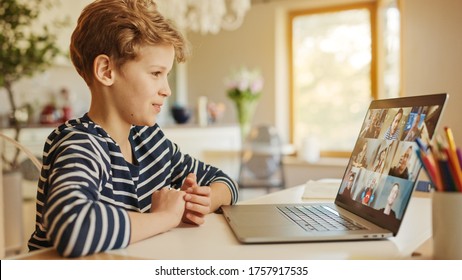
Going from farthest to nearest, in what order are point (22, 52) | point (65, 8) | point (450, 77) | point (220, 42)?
1. point (220, 42)
2. point (65, 8)
3. point (22, 52)
4. point (450, 77)

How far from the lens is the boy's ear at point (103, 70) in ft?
2.71

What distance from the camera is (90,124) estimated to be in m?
0.80

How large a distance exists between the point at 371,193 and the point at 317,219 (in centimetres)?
9

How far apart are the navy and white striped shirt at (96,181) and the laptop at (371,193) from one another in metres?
0.15

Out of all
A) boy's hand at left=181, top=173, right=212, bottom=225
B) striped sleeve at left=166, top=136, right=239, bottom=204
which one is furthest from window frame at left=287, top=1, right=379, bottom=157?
boy's hand at left=181, top=173, right=212, bottom=225

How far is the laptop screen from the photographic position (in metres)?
0.68

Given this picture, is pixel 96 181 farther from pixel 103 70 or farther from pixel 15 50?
pixel 15 50

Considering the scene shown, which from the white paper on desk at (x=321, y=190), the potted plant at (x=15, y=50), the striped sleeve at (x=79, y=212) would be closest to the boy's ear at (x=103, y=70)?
the striped sleeve at (x=79, y=212)

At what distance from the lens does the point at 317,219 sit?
805 millimetres

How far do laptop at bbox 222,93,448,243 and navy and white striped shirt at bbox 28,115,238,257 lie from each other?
0.15 meters
